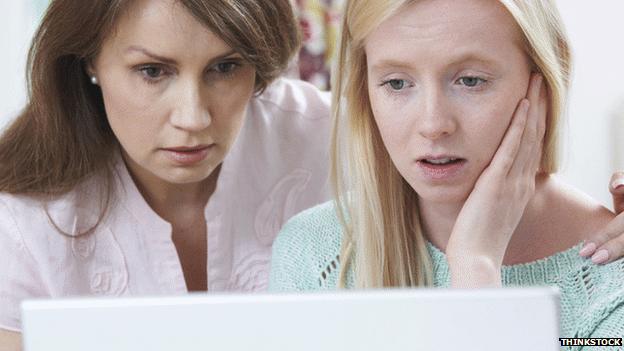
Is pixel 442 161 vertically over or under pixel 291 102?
under

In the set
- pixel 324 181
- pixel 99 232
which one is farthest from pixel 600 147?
pixel 99 232

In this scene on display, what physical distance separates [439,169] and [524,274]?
200 mm

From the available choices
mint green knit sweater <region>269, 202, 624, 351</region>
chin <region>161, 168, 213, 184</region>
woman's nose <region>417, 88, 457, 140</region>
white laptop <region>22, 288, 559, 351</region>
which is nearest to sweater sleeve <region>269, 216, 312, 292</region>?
mint green knit sweater <region>269, 202, 624, 351</region>

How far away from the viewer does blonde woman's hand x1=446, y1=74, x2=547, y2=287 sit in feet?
4.02

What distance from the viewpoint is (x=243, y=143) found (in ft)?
5.81

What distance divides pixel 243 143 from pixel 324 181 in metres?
0.18

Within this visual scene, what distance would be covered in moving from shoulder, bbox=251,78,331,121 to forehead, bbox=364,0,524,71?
603 mm

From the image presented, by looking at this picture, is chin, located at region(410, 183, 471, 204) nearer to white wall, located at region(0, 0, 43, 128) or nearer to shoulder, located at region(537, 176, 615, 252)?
shoulder, located at region(537, 176, 615, 252)

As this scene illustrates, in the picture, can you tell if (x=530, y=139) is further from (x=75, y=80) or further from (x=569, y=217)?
(x=75, y=80)

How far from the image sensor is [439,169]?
1.22 m

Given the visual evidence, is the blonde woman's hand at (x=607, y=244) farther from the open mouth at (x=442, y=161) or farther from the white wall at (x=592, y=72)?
the white wall at (x=592, y=72)

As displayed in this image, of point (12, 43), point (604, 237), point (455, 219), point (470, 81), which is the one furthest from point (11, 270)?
point (12, 43)

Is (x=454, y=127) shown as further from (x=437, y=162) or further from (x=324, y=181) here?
(x=324, y=181)

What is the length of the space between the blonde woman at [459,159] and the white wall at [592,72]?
1.79m
